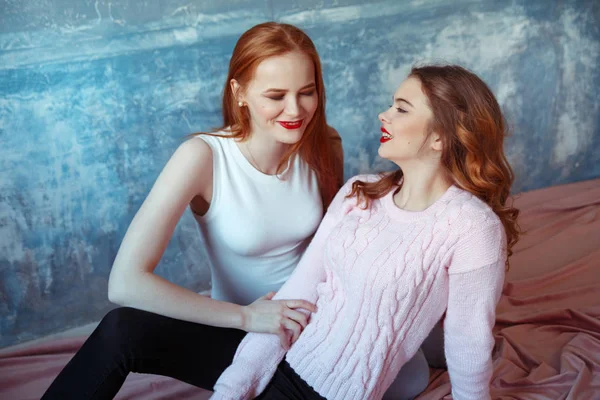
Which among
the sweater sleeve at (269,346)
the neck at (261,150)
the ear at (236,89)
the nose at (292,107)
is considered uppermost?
the ear at (236,89)

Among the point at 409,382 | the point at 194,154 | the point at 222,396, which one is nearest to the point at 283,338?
the point at 222,396

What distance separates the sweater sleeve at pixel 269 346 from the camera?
1354 millimetres

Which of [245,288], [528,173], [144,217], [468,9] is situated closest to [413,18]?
[468,9]

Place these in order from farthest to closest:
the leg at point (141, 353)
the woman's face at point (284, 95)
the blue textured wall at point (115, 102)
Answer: the blue textured wall at point (115, 102) < the woman's face at point (284, 95) < the leg at point (141, 353)

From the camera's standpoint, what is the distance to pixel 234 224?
63.4 inches

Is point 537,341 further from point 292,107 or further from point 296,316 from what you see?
point 292,107

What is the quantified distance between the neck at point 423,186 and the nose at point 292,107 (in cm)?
30

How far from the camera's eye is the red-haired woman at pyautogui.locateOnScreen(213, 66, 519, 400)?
1.32 m

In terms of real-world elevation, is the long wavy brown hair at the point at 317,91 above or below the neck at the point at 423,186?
above

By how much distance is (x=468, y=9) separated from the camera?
2914 mm

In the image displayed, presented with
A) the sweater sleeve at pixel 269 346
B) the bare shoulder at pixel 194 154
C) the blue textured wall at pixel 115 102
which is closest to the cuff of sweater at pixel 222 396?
the sweater sleeve at pixel 269 346

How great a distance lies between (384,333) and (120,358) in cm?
57

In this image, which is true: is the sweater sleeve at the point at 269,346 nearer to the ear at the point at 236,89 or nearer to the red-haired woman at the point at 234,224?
the red-haired woman at the point at 234,224

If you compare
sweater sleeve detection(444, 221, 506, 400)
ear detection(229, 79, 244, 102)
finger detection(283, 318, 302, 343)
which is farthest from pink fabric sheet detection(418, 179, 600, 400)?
ear detection(229, 79, 244, 102)
